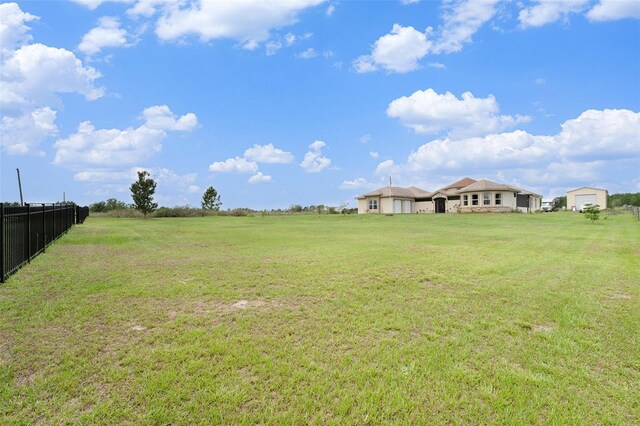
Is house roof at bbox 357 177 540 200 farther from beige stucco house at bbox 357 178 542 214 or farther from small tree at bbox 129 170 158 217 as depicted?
small tree at bbox 129 170 158 217

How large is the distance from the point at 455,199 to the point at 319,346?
45.4 metres

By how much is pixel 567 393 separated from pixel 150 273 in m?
7.06

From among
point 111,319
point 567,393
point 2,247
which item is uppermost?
point 2,247

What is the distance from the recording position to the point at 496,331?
450cm

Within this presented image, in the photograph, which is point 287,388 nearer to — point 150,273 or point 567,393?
point 567,393

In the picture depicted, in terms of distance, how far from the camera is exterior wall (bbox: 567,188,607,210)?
48631 mm

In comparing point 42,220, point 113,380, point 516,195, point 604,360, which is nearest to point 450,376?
point 604,360

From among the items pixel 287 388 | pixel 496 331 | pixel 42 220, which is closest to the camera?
pixel 287 388

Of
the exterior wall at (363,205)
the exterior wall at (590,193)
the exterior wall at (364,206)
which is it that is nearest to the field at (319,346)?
the exterior wall at (364,206)

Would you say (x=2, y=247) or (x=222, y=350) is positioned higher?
(x=2, y=247)

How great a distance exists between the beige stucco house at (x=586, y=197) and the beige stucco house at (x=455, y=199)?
401 cm

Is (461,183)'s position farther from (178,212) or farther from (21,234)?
(21,234)

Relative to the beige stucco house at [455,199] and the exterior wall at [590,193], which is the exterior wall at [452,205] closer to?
the beige stucco house at [455,199]

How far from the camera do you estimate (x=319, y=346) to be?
13.0ft
